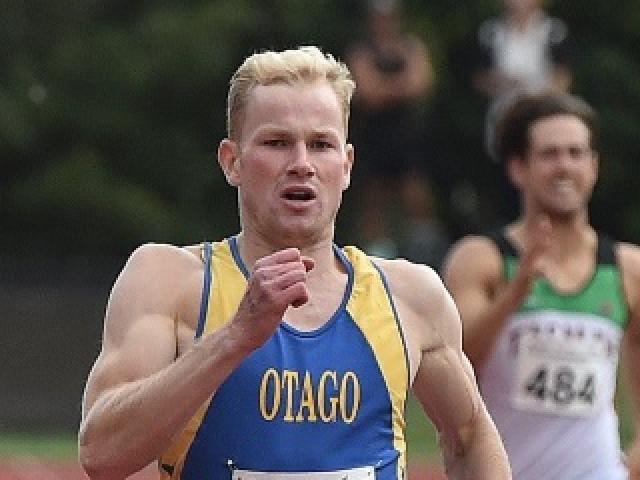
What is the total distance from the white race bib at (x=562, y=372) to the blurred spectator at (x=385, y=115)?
7.24 m

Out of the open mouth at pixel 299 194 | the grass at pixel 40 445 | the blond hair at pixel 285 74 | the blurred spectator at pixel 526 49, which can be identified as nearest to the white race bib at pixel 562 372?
the blond hair at pixel 285 74

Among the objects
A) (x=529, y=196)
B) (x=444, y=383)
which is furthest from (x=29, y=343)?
(x=444, y=383)

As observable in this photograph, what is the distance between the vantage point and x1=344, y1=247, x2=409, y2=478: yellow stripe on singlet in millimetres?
4426

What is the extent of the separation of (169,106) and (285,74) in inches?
493

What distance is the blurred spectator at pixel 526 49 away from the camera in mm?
13688

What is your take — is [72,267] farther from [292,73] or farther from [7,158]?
[292,73]

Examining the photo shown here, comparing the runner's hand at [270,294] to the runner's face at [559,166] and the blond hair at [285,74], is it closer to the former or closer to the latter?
the blond hair at [285,74]

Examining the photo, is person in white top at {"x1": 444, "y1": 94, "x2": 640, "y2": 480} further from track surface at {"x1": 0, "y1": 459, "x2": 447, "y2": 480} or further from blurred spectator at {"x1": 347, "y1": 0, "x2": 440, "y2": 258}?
blurred spectator at {"x1": 347, "y1": 0, "x2": 440, "y2": 258}

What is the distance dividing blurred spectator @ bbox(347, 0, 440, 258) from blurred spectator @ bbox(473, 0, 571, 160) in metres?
0.59

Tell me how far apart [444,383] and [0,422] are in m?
9.13

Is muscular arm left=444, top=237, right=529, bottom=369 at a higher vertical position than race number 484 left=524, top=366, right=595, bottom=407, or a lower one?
higher

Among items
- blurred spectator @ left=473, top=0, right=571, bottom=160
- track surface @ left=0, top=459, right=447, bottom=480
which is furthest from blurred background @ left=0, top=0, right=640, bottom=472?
track surface @ left=0, top=459, right=447, bottom=480

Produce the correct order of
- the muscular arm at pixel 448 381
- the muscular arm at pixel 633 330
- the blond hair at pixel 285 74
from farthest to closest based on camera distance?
the muscular arm at pixel 633 330 < the muscular arm at pixel 448 381 < the blond hair at pixel 285 74

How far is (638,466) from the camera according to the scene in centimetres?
656
